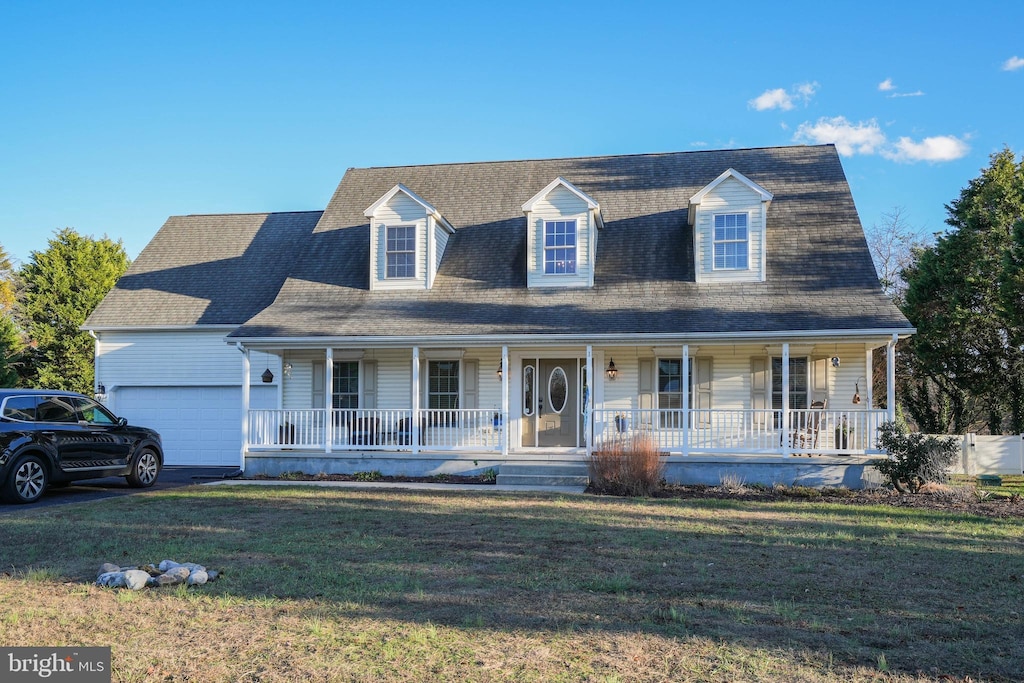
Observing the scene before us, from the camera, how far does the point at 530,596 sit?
6379 millimetres

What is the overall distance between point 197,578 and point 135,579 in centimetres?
49

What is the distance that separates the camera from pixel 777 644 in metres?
5.17

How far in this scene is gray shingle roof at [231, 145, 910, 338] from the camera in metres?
15.9

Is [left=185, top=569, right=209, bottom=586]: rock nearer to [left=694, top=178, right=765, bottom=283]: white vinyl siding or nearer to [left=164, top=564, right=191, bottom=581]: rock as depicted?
[left=164, top=564, right=191, bottom=581]: rock

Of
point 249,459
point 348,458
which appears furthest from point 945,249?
point 249,459

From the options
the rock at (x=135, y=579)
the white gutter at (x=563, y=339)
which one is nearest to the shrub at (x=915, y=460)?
the white gutter at (x=563, y=339)

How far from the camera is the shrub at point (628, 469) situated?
13.4 metres

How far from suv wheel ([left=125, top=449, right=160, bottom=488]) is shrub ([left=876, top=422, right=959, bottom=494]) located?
1341cm

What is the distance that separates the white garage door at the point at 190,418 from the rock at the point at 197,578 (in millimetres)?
13204

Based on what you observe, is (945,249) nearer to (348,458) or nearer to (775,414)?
(775,414)

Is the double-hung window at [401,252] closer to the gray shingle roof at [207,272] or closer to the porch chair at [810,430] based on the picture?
the gray shingle roof at [207,272]

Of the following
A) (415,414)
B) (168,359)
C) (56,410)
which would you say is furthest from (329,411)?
(168,359)

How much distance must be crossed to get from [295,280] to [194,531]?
1040 cm

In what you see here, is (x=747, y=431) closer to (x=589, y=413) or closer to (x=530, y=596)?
(x=589, y=413)
